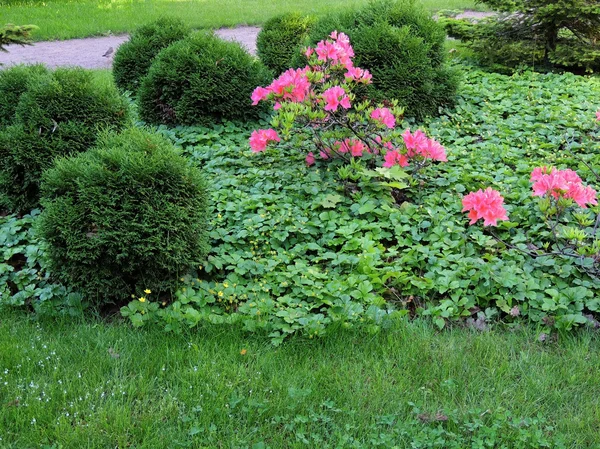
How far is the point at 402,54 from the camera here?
5.55 metres

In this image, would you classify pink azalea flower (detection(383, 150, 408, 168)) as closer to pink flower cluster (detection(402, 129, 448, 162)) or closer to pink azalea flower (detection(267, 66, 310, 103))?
pink flower cluster (detection(402, 129, 448, 162))

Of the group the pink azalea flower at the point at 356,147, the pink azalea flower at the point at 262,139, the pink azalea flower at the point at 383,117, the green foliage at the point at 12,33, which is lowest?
the pink azalea flower at the point at 356,147

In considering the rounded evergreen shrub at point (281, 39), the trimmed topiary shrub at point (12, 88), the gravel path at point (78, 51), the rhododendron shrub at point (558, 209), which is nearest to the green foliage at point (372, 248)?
the rhododendron shrub at point (558, 209)

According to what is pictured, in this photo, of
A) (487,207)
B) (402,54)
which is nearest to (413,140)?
(487,207)

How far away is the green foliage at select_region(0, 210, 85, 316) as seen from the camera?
331cm

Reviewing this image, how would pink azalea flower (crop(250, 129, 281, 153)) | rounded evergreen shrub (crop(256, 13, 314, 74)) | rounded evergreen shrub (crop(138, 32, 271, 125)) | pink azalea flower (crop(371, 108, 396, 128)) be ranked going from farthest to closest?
1. rounded evergreen shrub (crop(256, 13, 314, 74))
2. rounded evergreen shrub (crop(138, 32, 271, 125))
3. pink azalea flower (crop(250, 129, 281, 153))
4. pink azalea flower (crop(371, 108, 396, 128))

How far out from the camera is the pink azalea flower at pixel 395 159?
417 cm

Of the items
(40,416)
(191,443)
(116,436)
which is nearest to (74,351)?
(40,416)

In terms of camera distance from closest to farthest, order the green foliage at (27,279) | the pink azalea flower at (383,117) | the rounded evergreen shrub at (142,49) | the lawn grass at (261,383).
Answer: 1. the lawn grass at (261,383)
2. the green foliage at (27,279)
3. the pink azalea flower at (383,117)
4. the rounded evergreen shrub at (142,49)

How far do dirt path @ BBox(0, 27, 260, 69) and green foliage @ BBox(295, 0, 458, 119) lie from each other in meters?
3.05

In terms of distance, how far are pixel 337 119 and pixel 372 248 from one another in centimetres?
123

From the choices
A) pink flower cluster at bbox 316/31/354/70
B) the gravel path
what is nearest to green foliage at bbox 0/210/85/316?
pink flower cluster at bbox 316/31/354/70

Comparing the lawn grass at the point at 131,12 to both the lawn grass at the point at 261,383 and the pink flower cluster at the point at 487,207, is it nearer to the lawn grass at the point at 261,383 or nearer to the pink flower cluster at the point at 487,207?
the pink flower cluster at the point at 487,207

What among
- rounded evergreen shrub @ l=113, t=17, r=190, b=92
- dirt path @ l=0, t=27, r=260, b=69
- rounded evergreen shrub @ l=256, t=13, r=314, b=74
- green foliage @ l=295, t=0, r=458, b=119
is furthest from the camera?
dirt path @ l=0, t=27, r=260, b=69
